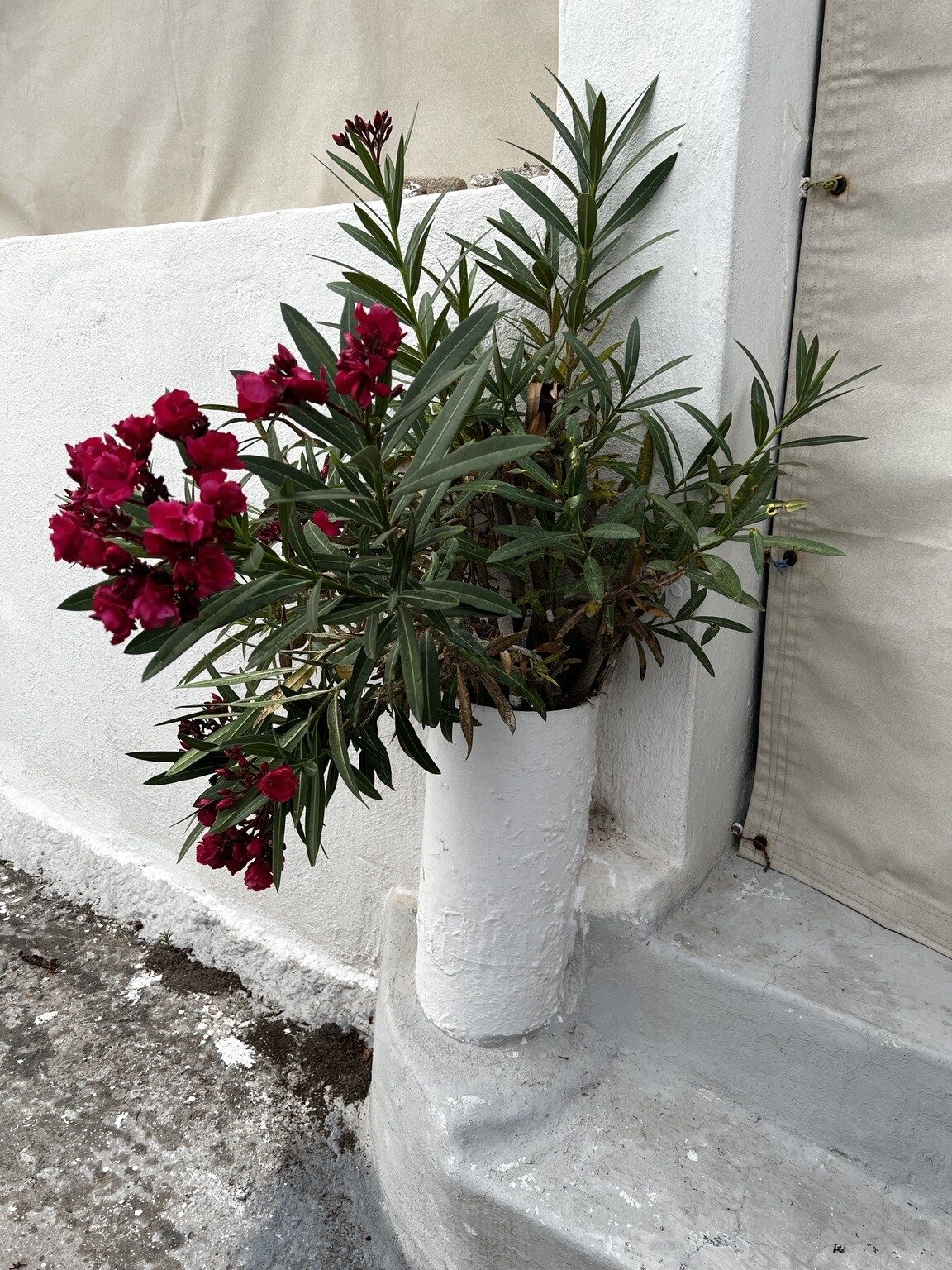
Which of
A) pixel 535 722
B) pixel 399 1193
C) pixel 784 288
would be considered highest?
pixel 784 288

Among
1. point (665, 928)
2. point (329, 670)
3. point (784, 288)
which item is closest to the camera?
point (329, 670)

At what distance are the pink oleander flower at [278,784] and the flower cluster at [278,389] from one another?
44 centimetres

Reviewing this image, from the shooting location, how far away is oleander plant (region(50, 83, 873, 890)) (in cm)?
92

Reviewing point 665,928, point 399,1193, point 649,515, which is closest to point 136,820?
point 399,1193

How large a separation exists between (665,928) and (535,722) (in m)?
0.46

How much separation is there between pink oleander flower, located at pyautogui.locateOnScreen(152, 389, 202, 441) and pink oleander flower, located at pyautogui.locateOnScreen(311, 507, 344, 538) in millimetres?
230

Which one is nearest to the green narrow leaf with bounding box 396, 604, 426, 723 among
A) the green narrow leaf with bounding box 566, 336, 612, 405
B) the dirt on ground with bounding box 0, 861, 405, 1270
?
the green narrow leaf with bounding box 566, 336, 612, 405

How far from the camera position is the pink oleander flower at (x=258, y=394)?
0.85 m

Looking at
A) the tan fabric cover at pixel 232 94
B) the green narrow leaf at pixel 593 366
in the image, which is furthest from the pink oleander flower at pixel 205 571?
the tan fabric cover at pixel 232 94

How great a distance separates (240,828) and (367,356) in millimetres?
670

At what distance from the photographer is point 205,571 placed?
2.65 ft

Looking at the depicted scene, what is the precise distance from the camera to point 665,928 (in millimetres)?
1568

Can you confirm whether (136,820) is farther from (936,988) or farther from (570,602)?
(936,988)

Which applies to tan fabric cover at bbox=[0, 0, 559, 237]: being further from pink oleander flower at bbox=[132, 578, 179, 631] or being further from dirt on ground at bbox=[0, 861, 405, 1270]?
dirt on ground at bbox=[0, 861, 405, 1270]
